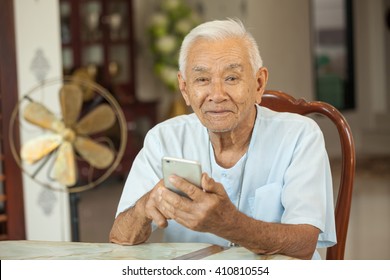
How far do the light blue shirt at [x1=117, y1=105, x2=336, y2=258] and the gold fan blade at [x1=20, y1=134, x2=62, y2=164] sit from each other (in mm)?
1274

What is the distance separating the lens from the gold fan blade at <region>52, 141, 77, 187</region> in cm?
269

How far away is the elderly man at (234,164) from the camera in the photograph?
131 centimetres

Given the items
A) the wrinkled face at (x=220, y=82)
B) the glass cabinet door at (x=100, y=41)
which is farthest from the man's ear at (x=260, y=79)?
the glass cabinet door at (x=100, y=41)

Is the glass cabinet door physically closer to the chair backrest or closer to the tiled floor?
the tiled floor

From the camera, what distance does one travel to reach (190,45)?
1.32 metres

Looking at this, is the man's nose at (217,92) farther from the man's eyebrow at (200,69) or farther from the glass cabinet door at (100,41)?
the glass cabinet door at (100,41)

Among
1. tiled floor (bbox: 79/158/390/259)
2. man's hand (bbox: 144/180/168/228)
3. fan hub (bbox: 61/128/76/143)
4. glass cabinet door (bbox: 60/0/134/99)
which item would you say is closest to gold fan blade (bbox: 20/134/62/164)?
fan hub (bbox: 61/128/76/143)

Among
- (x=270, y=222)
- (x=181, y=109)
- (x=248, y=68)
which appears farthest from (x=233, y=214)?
(x=181, y=109)

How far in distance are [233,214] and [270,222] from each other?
0.40 feet

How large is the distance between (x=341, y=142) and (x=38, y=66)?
6.09ft

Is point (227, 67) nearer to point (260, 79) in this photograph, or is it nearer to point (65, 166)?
point (260, 79)

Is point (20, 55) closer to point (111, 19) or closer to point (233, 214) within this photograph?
point (233, 214)

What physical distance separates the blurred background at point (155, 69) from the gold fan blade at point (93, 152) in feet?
0.55

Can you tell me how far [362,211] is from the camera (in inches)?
162
